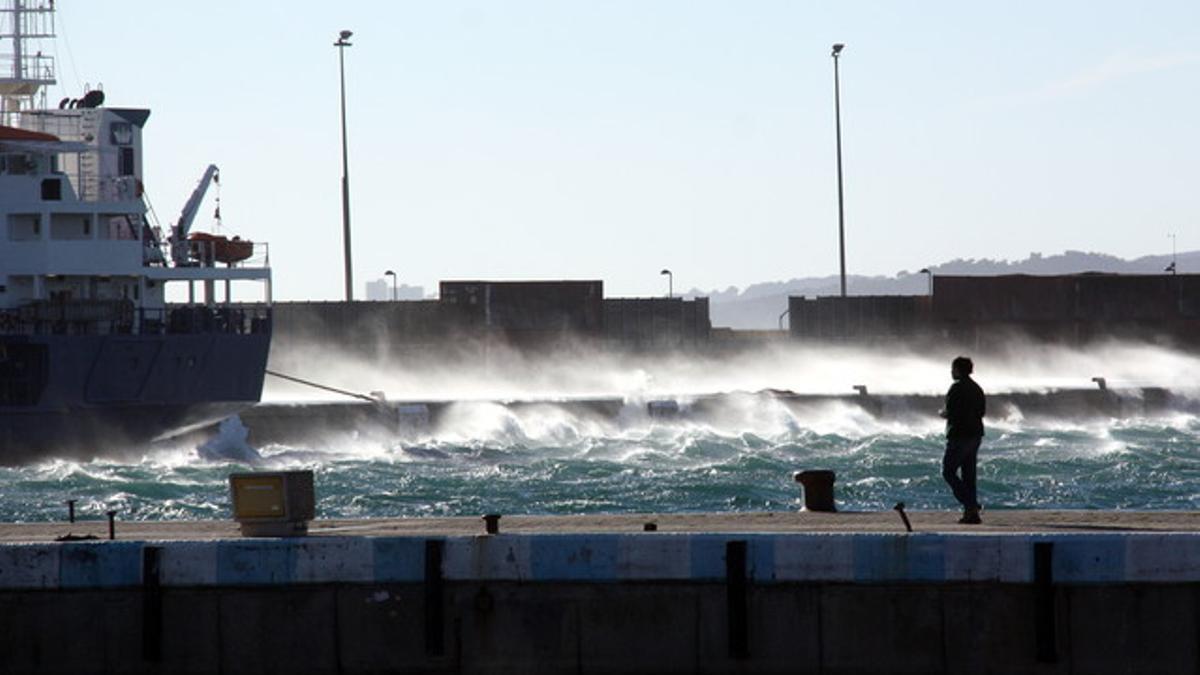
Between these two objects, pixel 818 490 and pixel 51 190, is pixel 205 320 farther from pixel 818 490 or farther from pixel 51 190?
pixel 818 490

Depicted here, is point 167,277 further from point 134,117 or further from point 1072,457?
point 1072,457

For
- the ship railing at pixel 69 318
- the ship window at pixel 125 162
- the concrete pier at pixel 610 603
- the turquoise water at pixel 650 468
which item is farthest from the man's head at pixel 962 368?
the ship window at pixel 125 162

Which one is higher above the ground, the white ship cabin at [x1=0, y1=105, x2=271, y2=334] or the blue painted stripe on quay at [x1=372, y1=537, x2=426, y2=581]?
the white ship cabin at [x1=0, y1=105, x2=271, y2=334]

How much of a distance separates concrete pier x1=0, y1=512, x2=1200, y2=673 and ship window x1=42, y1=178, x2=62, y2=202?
35.4 m

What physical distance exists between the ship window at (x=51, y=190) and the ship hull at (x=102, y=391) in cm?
450

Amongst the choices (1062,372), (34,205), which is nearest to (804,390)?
(1062,372)

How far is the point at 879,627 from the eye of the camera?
52.3ft

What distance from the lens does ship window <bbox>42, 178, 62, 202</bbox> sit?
50562mm

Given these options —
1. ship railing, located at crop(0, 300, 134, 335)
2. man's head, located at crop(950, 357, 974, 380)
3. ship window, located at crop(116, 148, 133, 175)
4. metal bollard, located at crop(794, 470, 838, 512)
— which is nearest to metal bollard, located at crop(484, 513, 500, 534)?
metal bollard, located at crop(794, 470, 838, 512)

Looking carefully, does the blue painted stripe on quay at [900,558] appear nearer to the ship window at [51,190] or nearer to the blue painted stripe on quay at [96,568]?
the blue painted stripe on quay at [96,568]

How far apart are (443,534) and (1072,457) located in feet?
107

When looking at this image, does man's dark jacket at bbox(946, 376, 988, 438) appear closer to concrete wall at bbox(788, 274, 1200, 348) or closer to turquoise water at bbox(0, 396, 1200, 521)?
turquoise water at bbox(0, 396, 1200, 521)

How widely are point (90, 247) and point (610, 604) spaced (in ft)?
120

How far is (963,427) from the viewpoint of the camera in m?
18.8
